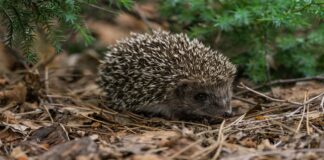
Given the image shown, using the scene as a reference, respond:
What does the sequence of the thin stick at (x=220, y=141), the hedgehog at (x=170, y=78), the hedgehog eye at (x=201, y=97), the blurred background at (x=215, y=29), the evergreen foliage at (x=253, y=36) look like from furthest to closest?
1. the evergreen foliage at (x=253, y=36)
2. the hedgehog eye at (x=201, y=97)
3. the hedgehog at (x=170, y=78)
4. the blurred background at (x=215, y=29)
5. the thin stick at (x=220, y=141)

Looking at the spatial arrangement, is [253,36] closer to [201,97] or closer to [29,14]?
[201,97]

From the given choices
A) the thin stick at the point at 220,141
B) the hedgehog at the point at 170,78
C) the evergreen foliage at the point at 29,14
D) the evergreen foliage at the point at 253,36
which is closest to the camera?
the thin stick at the point at 220,141

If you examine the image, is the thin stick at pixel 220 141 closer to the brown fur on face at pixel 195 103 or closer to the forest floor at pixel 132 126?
the forest floor at pixel 132 126

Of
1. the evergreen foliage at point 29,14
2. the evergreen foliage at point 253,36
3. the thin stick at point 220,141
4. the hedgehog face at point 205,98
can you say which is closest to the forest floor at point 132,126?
the thin stick at point 220,141

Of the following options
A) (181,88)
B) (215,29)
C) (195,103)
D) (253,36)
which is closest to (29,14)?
(181,88)

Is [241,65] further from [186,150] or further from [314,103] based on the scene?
[186,150]

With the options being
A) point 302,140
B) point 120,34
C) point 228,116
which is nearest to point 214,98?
point 228,116

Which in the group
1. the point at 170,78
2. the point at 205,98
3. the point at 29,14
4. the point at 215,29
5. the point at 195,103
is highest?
the point at 215,29
